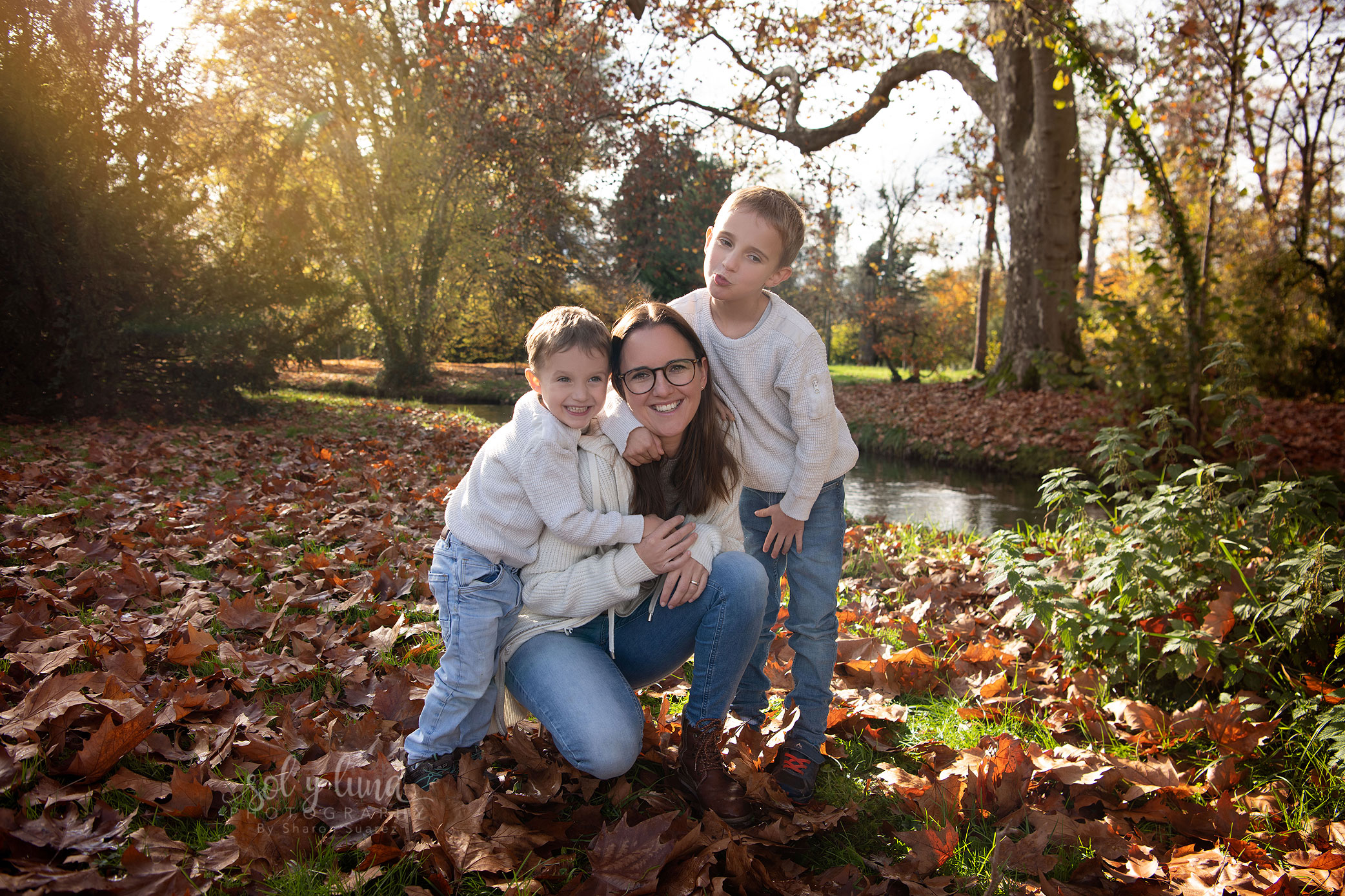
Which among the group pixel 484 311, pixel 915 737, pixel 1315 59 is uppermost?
pixel 1315 59

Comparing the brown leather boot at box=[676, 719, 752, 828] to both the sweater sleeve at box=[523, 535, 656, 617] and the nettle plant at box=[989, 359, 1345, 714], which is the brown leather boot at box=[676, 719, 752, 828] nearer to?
the sweater sleeve at box=[523, 535, 656, 617]

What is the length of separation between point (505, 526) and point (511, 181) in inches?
445

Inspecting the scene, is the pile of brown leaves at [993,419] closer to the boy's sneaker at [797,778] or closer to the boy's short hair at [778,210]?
the boy's short hair at [778,210]

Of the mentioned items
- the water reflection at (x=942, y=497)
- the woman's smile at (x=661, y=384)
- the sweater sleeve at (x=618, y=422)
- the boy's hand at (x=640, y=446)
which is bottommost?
the water reflection at (x=942, y=497)

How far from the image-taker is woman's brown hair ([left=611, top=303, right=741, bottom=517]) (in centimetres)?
223

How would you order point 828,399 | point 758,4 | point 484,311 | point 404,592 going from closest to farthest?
point 828,399 → point 404,592 → point 758,4 → point 484,311

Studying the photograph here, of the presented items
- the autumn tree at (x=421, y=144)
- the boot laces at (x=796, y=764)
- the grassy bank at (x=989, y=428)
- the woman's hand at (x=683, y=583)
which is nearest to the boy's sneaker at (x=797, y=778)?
the boot laces at (x=796, y=764)

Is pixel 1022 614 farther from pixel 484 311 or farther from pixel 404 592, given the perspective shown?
pixel 484 311

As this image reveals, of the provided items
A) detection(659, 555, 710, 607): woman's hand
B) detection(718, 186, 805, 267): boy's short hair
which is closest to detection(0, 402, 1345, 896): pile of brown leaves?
detection(659, 555, 710, 607): woman's hand

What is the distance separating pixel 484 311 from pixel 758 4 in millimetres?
10804

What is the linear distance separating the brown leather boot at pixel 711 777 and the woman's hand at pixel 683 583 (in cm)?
34

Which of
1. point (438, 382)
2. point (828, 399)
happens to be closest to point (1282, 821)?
point (828, 399)

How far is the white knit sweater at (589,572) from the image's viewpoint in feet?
6.76

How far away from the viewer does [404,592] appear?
10.8ft
